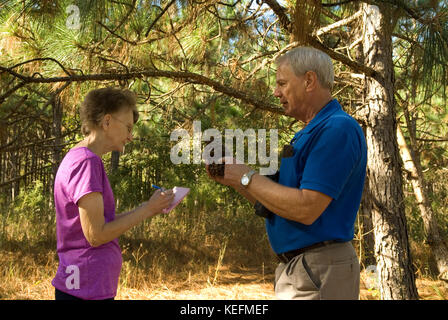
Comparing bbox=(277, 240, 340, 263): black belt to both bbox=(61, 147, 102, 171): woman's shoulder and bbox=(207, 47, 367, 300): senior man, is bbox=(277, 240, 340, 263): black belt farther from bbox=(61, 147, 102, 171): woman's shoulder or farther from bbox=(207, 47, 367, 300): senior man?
bbox=(61, 147, 102, 171): woman's shoulder

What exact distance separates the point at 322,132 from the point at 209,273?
4.07 meters

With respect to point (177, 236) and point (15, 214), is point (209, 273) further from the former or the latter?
point (15, 214)

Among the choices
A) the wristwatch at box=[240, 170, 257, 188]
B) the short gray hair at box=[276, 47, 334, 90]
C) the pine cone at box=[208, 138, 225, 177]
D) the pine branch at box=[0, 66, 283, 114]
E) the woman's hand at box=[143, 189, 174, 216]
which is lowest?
the woman's hand at box=[143, 189, 174, 216]

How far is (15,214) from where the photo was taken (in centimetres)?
675

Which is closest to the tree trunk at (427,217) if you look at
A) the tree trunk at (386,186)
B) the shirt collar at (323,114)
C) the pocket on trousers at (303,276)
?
the tree trunk at (386,186)

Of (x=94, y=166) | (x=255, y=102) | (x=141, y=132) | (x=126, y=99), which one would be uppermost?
(x=141, y=132)

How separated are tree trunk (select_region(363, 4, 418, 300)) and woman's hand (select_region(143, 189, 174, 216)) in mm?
2353

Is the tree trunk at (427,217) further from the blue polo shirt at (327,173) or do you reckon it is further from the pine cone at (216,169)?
the pine cone at (216,169)

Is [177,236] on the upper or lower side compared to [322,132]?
lower

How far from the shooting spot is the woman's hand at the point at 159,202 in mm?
1515

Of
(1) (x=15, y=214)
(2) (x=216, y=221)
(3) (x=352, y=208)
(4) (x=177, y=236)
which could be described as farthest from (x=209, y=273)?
(3) (x=352, y=208)

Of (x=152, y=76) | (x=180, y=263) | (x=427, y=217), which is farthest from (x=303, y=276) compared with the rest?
(x=180, y=263)

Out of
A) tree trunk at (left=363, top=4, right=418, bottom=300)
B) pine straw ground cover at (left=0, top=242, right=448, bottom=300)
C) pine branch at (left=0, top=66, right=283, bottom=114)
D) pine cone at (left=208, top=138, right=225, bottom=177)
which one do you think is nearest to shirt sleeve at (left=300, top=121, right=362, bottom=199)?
pine cone at (left=208, top=138, right=225, bottom=177)

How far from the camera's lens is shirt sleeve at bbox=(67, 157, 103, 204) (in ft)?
4.44
